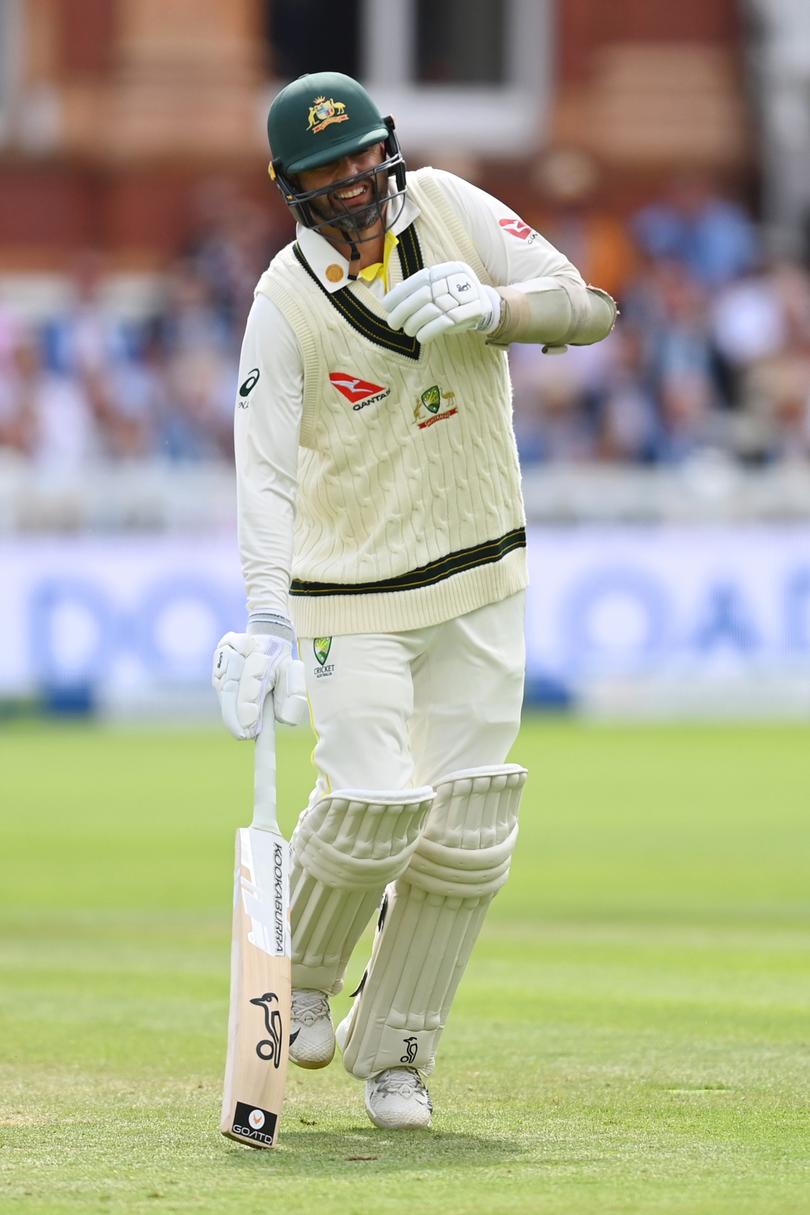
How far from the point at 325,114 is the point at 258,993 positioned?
1.71 metres

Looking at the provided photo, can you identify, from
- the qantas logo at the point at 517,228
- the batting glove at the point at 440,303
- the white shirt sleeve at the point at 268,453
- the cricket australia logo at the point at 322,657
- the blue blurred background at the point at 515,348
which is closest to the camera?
the batting glove at the point at 440,303

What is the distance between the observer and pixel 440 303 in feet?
16.4

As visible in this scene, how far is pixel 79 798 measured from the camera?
1220 centimetres

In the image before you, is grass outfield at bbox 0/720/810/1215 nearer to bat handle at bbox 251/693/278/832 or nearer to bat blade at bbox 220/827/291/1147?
bat blade at bbox 220/827/291/1147

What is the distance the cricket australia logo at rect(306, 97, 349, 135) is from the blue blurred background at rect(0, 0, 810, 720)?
10089 millimetres

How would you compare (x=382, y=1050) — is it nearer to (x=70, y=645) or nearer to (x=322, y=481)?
(x=322, y=481)

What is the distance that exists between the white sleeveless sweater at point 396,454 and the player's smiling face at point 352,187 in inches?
4.7

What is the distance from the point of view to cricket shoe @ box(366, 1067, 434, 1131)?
517 centimetres

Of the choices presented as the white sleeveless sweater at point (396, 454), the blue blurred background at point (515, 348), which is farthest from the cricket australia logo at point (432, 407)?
the blue blurred background at point (515, 348)

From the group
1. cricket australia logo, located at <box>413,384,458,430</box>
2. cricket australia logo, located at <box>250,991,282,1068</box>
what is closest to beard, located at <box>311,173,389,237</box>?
cricket australia logo, located at <box>413,384,458,430</box>

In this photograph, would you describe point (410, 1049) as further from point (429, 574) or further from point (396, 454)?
point (396, 454)

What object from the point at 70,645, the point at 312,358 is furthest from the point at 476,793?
the point at 70,645

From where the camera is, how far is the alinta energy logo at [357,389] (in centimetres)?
521

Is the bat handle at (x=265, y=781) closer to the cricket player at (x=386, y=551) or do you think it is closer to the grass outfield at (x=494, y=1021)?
the cricket player at (x=386, y=551)
